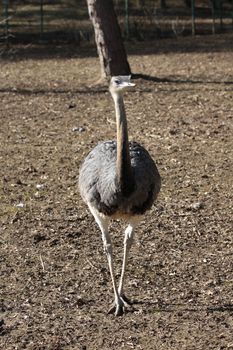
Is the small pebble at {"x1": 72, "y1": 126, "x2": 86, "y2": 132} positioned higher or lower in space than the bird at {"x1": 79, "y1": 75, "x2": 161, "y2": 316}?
lower

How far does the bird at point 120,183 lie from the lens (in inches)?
212

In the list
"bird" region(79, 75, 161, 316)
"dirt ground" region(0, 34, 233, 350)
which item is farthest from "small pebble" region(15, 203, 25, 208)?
"bird" region(79, 75, 161, 316)

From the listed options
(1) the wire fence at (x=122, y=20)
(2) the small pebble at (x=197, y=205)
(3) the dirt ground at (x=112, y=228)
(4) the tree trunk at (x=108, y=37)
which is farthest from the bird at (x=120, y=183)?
(1) the wire fence at (x=122, y=20)

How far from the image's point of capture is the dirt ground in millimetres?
5527

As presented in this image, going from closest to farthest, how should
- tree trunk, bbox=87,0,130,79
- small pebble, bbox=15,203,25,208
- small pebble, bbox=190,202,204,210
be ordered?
small pebble, bbox=190,202,204,210 → small pebble, bbox=15,203,25,208 → tree trunk, bbox=87,0,130,79

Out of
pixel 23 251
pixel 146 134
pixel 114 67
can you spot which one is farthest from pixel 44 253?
pixel 114 67

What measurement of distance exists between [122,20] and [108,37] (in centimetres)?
1153

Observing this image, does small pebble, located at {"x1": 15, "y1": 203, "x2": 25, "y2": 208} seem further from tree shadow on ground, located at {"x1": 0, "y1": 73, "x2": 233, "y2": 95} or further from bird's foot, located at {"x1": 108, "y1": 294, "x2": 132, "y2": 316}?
tree shadow on ground, located at {"x1": 0, "y1": 73, "x2": 233, "y2": 95}

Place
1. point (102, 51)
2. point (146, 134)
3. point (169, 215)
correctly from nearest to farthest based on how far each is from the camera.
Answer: point (169, 215) → point (146, 134) → point (102, 51)

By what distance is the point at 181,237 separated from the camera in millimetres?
7168

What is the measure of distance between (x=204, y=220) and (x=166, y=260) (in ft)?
3.37

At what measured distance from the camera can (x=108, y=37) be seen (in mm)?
14445

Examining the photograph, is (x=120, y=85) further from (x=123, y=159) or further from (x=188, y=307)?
(x=188, y=307)

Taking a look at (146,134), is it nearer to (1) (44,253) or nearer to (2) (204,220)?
(2) (204,220)
